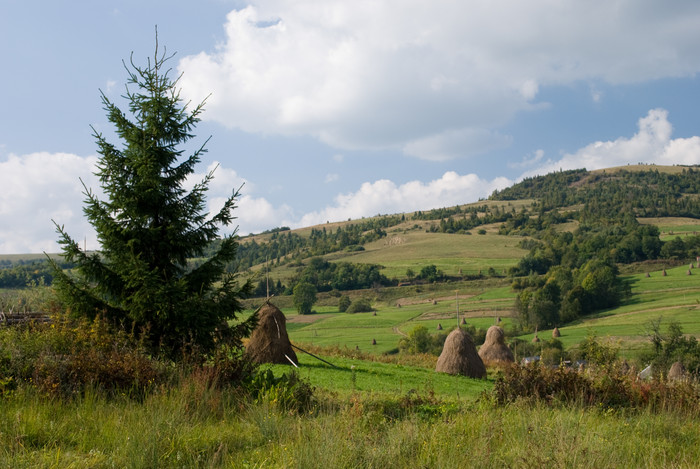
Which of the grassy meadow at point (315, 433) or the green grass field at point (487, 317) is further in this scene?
the green grass field at point (487, 317)

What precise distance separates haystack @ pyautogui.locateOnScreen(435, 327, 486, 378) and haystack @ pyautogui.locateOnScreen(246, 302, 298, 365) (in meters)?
7.42

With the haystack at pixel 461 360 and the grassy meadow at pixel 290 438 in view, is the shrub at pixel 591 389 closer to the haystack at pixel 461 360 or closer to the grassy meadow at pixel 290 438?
the grassy meadow at pixel 290 438

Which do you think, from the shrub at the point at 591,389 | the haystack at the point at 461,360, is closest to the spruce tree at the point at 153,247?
the shrub at the point at 591,389

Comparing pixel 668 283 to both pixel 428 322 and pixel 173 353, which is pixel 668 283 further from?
pixel 173 353

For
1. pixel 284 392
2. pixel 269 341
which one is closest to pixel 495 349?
pixel 269 341

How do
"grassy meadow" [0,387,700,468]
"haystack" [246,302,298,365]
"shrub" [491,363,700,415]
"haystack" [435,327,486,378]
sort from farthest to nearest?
"haystack" [435,327,486,378] < "haystack" [246,302,298,365] < "shrub" [491,363,700,415] < "grassy meadow" [0,387,700,468]

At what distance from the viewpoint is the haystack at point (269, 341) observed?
17797mm

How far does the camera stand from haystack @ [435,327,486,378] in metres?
22.1

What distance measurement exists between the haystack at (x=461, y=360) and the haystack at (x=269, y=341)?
292 inches

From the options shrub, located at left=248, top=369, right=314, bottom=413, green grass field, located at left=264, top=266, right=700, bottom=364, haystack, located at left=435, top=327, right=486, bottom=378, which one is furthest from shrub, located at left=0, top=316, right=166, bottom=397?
green grass field, located at left=264, top=266, right=700, bottom=364

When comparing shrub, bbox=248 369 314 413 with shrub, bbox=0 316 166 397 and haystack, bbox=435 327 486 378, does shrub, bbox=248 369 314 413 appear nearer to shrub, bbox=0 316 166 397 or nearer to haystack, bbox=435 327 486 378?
shrub, bbox=0 316 166 397

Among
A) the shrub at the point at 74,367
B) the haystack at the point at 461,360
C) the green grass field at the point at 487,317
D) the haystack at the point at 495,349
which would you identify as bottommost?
the green grass field at the point at 487,317

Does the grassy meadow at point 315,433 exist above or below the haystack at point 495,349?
above

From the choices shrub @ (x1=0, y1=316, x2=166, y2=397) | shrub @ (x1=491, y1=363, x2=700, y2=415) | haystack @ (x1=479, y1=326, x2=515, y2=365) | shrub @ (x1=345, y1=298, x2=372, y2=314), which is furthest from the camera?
shrub @ (x1=345, y1=298, x2=372, y2=314)
